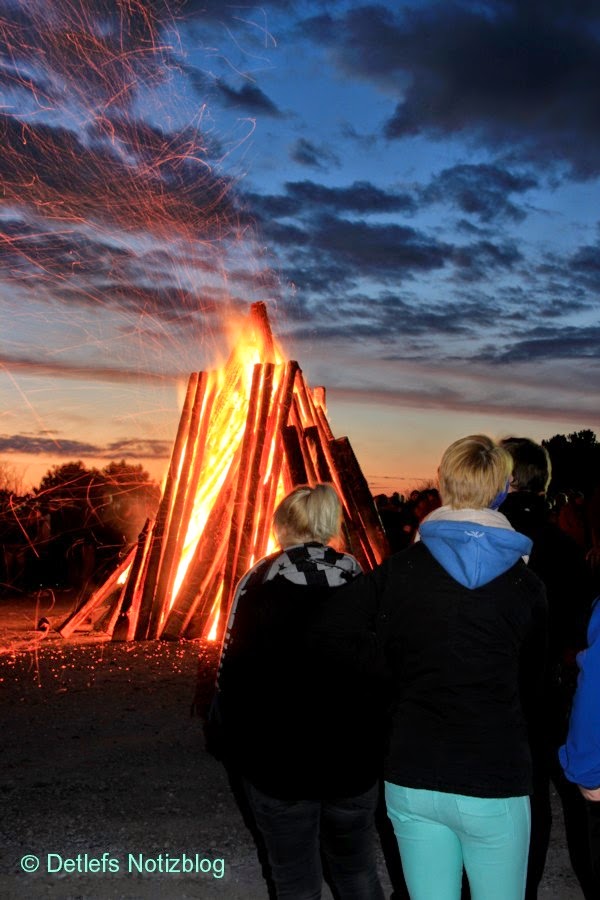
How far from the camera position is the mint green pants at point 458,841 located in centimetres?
241

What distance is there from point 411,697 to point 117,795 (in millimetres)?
2960

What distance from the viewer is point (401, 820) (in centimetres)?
249

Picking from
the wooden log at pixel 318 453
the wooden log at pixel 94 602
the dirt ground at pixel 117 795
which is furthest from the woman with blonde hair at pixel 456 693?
the wooden log at pixel 94 602

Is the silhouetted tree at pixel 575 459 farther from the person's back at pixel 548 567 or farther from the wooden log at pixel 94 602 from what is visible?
the person's back at pixel 548 567

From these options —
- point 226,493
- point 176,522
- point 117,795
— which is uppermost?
point 226,493

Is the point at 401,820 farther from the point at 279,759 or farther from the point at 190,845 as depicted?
the point at 190,845

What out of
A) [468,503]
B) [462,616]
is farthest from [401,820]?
[468,503]

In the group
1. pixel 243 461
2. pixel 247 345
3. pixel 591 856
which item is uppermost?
pixel 247 345

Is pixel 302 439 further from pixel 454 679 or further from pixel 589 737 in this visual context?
pixel 454 679

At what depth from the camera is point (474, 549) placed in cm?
249

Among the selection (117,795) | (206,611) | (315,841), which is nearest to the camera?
(315,841)

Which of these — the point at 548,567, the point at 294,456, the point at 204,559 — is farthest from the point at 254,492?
the point at 548,567

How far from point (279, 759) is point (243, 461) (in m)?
6.67

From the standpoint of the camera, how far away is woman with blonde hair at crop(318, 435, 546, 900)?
2.41 metres
